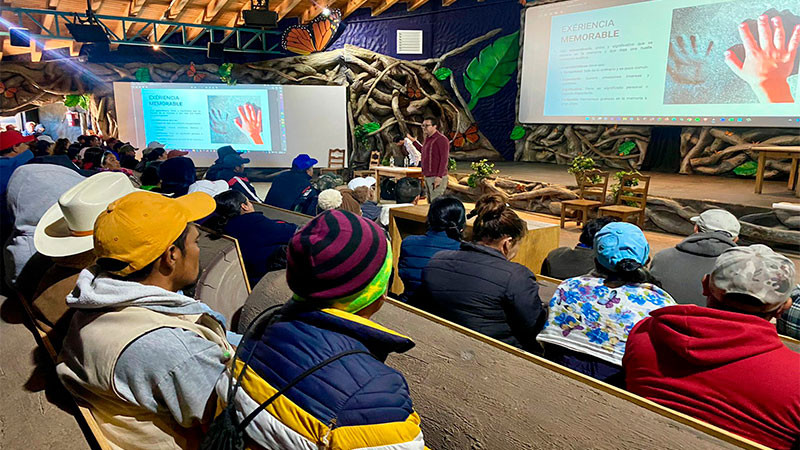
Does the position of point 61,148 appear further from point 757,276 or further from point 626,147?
point 626,147

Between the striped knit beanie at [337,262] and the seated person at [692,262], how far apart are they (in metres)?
1.79

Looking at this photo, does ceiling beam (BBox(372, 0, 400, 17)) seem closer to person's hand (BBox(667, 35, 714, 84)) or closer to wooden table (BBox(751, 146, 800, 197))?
person's hand (BBox(667, 35, 714, 84))

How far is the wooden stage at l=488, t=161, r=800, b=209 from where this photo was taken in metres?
5.36

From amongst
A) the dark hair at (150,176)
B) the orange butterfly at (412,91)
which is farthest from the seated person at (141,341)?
the orange butterfly at (412,91)

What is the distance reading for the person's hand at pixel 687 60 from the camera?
668 cm

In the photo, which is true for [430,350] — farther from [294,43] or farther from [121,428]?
[294,43]

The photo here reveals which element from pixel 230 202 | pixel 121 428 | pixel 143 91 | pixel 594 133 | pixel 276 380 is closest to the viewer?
pixel 276 380

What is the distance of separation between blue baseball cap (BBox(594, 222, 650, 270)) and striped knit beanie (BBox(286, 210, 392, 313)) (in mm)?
959

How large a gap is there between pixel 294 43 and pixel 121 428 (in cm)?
1053

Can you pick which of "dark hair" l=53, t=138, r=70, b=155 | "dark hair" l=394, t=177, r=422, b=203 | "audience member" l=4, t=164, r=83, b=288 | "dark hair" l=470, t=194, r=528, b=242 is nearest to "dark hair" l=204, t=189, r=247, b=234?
"audience member" l=4, t=164, r=83, b=288

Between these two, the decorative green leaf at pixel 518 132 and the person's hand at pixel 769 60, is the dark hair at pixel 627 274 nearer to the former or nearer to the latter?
the person's hand at pixel 769 60

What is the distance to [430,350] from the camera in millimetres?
1141

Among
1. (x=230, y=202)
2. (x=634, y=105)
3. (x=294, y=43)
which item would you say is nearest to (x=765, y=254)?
(x=230, y=202)

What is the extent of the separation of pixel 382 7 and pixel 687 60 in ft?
18.9
